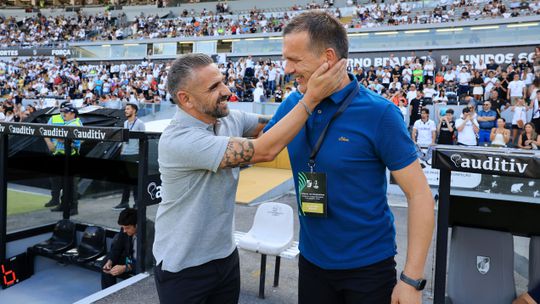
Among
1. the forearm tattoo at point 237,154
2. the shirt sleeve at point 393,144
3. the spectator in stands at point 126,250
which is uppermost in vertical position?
the shirt sleeve at point 393,144

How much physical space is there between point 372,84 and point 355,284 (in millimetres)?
15952

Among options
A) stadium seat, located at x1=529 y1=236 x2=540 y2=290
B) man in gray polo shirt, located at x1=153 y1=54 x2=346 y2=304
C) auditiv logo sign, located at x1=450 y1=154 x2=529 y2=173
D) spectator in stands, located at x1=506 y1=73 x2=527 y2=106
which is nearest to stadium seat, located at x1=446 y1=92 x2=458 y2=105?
spectator in stands, located at x1=506 y1=73 x2=527 y2=106

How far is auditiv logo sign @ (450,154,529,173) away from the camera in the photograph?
2459mm

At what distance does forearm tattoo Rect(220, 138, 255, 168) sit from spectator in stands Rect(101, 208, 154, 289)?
10.4 feet

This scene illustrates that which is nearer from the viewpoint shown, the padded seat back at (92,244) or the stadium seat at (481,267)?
the stadium seat at (481,267)

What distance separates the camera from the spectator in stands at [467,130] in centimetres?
1020

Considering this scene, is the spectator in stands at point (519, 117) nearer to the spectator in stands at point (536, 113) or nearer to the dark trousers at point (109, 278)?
the spectator in stands at point (536, 113)

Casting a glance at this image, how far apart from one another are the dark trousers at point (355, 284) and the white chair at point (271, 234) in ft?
7.92

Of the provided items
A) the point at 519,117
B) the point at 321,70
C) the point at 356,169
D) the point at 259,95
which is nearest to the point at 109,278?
the point at 356,169

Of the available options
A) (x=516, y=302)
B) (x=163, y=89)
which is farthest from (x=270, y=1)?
(x=516, y=302)

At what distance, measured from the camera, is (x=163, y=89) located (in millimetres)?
22797

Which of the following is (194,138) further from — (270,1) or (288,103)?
(270,1)

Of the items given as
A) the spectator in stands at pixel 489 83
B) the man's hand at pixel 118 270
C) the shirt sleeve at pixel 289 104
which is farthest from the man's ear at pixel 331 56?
the spectator in stands at pixel 489 83

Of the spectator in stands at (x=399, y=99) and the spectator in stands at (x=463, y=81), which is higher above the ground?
the spectator in stands at (x=463, y=81)
